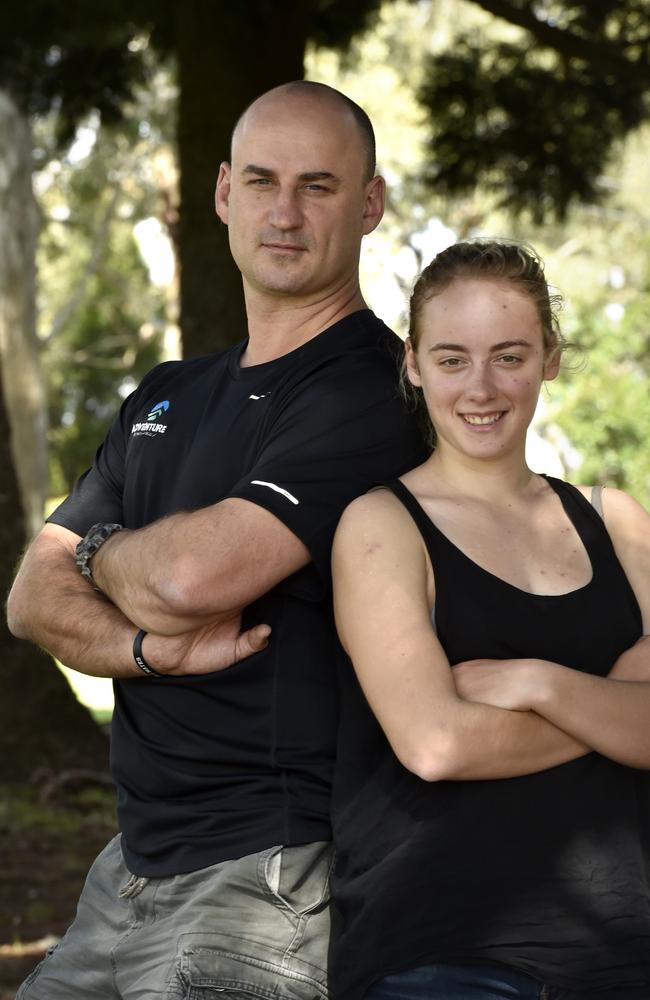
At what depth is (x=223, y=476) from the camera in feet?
9.16

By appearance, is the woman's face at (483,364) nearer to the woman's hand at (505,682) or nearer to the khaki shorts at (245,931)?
the woman's hand at (505,682)

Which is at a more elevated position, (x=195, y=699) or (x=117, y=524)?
(x=117, y=524)

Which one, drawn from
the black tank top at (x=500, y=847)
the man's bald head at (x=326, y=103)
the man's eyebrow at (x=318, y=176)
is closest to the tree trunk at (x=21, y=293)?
the man's bald head at (x=326, y=103)

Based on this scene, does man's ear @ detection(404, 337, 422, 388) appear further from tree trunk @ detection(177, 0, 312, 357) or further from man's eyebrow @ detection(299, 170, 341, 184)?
tree trunk @ detection(177, 0, 312, 357)

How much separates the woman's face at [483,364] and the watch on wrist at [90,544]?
2.44ft

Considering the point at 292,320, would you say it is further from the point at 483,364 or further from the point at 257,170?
the point at 483,364

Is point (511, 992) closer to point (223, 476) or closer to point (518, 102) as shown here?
point (223, 476)

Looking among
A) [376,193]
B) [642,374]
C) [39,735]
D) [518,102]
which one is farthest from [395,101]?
[376,193]

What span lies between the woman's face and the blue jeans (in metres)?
0.87

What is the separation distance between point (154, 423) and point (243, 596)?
1.91ft

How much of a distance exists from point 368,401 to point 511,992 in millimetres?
1099

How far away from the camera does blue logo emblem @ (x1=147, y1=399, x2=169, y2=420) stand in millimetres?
3025

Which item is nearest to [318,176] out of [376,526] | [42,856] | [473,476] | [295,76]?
[473,476]

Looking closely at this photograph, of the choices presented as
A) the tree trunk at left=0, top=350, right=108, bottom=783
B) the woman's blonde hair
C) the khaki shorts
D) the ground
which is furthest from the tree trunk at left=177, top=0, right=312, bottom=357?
the khaki shorts
